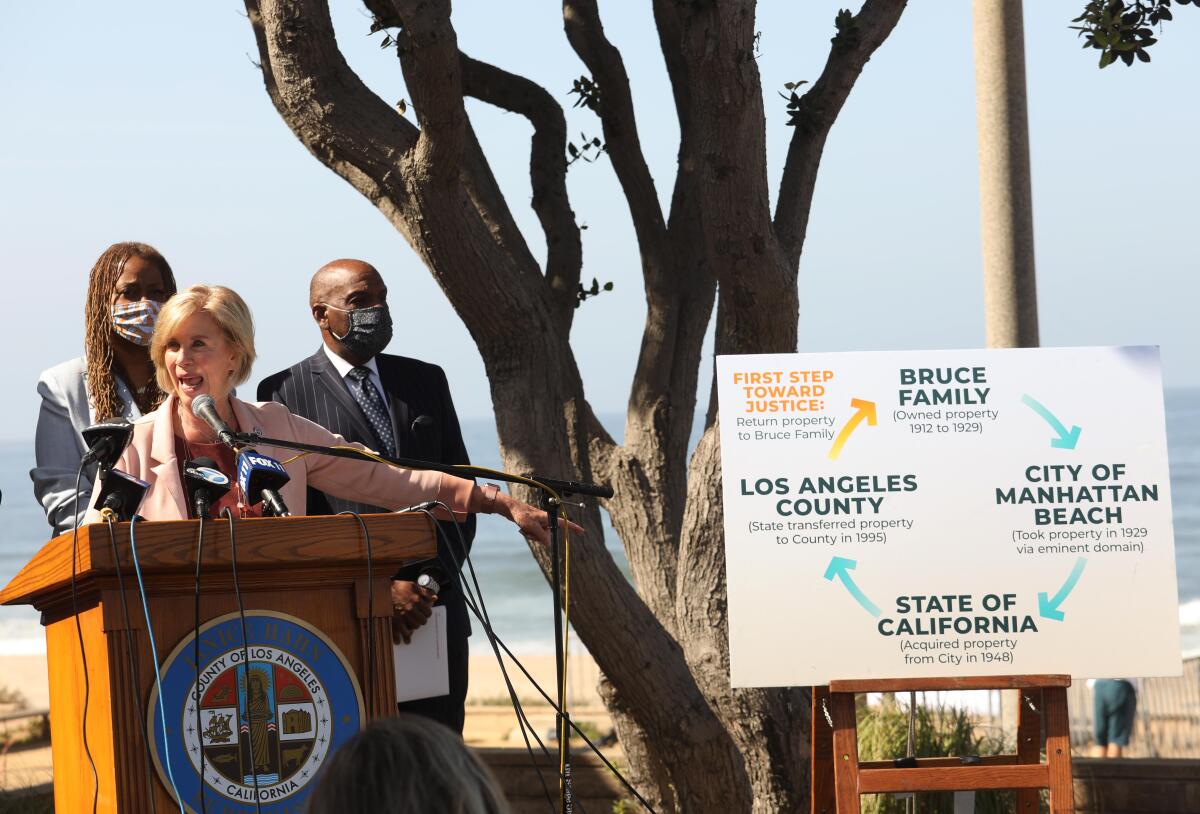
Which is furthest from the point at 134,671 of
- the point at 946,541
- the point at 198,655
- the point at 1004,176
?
the point at 1004,176

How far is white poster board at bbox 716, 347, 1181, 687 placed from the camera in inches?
180

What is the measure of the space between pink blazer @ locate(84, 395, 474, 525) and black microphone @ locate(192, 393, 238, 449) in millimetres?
282

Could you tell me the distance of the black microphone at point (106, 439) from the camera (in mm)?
2896

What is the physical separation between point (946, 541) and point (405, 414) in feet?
5.66

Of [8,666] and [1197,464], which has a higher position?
[1197,464]

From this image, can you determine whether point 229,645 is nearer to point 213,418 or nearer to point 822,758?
point 213,418

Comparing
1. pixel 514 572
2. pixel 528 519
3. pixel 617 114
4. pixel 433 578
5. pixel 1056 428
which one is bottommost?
pixel 433 578

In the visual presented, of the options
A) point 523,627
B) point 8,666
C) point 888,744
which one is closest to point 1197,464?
point 523,627

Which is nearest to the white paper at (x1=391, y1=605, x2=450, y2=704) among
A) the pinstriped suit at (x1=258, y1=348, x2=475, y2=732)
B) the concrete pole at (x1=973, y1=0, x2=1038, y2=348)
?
the pinstriped suit at (x1=258, y1=348, x2=475, y2=732)

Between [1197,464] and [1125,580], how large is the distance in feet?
205

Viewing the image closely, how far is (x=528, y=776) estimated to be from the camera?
7.71m

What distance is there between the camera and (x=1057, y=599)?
458 cm

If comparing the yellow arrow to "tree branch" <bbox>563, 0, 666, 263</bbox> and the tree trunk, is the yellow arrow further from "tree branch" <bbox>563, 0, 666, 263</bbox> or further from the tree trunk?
"tree branch" <bbox>563, 0, 666, 263</bbox>

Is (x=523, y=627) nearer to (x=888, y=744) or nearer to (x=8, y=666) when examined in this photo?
(x=8, y=666)
